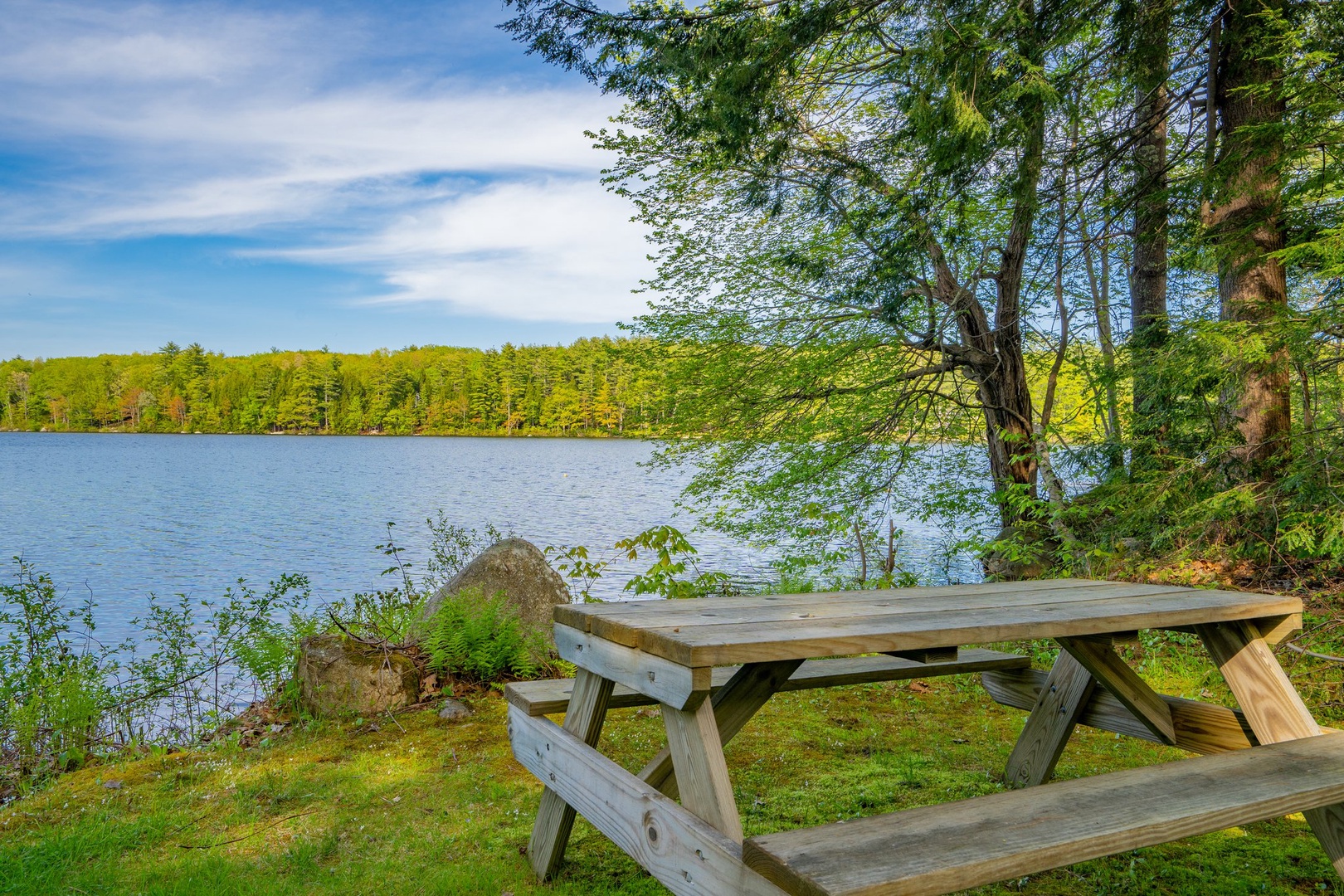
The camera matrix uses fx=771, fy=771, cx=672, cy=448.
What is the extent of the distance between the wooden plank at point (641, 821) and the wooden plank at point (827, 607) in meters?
0.39

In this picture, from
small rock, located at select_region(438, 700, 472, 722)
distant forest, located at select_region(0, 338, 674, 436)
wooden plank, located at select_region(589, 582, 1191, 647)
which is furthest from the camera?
distant forest, located at select_region(0, 338, 674, 436)

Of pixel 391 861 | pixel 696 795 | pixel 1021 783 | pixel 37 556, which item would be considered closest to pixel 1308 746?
pixel 1021 783

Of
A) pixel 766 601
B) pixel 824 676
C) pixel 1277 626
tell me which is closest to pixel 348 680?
pixel 824 676

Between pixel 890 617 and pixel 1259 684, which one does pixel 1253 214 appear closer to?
pixel 1259 684

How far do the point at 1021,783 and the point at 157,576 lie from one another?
12.9 meters

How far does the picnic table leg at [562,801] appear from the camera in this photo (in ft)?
8.11

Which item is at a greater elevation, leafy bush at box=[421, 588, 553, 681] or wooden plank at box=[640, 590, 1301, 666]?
wooden plank at box=[640, 590, 1301, 666]

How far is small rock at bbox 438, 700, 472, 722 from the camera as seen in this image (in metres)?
4.82

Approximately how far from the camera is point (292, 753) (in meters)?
4.24

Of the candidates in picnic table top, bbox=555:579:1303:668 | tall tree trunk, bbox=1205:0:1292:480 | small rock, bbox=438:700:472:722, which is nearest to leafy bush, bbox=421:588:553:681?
small rock, bbox=438:700:472:722

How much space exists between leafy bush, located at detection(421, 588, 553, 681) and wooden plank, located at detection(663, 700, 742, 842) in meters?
3.61

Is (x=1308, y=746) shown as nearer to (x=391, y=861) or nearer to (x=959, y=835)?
(x=959, y=835)

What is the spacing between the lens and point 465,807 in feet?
11.4

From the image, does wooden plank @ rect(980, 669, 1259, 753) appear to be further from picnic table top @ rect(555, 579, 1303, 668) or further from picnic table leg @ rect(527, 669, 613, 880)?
picnic table leg @ rect(527, 669, 613, 880)
